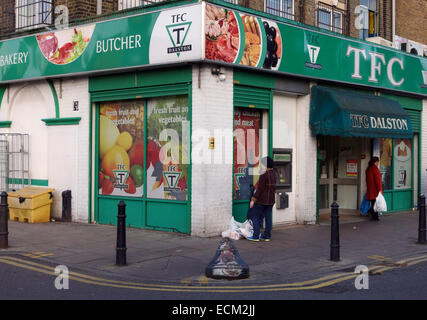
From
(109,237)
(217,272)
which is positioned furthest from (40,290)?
(109,237)

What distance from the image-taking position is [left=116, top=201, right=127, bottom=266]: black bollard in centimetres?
896

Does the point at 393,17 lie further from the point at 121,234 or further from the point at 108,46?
the point at 121,234

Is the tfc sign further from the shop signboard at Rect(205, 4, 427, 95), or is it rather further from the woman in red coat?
the woman in red coat

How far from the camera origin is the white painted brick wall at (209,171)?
1188 centimetres

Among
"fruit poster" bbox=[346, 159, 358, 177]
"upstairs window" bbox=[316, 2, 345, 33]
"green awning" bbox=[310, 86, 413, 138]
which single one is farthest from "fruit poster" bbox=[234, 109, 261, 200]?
"upstairs window" bbox=[316, 2, 345, 33]

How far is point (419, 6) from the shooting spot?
23.0 metres

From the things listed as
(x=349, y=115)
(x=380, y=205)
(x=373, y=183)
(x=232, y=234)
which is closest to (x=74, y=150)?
(x=232, y=234)

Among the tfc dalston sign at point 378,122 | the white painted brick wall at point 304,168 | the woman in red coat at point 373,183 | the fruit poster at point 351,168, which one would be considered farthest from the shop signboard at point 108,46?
the fruit poster at point 351,168

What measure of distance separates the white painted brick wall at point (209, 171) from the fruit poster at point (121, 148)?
195 centimetres

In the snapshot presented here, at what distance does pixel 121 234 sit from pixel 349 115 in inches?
302

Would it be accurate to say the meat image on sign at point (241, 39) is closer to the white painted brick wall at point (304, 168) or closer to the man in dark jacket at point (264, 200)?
the white painted brick wall at point (304, 168)

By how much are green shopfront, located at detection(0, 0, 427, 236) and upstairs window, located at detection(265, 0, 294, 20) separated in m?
3.04

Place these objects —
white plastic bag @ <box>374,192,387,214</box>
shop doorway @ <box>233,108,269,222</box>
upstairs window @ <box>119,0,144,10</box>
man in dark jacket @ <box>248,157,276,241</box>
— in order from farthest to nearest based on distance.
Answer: white plastic bag @ <box>374,192,387,214</box>
upstairs window @ <box>119,0,144,10</box>
shop doorway @ <box>233,108,269,222</box>
man in dark jacket @ <box>248,157,276,241</box>
